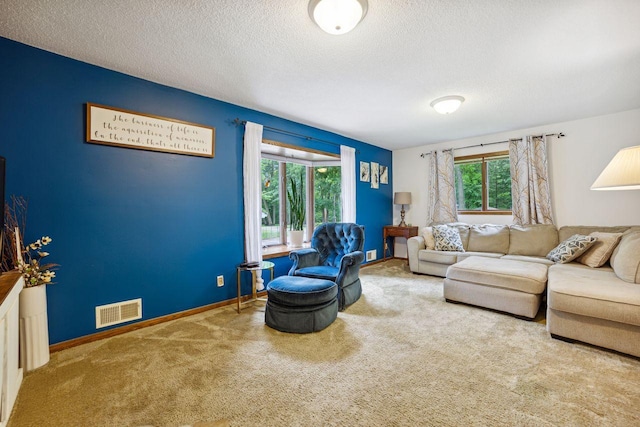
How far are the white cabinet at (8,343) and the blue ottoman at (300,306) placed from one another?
1.64 metres

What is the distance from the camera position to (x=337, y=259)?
11.5ft

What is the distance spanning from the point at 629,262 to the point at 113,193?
4.55 m

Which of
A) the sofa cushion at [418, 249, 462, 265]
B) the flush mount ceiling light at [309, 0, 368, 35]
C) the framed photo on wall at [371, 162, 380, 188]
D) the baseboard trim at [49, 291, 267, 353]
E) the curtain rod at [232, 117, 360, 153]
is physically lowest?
the baseboard trim at [49, 291, 267, 353]

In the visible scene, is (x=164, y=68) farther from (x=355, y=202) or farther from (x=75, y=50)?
(x=355, y=202)

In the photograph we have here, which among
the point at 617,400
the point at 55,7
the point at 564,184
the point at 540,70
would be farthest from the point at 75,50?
the point at 564,184

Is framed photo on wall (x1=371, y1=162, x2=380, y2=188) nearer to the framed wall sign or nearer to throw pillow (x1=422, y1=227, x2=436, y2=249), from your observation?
throw pillow (x1=422, y1=227, x2=436, y2=249)

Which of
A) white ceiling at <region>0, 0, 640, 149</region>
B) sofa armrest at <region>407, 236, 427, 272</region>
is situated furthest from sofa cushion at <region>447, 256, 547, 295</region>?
white ceiling at <region>0, 0, 640, 149</region>

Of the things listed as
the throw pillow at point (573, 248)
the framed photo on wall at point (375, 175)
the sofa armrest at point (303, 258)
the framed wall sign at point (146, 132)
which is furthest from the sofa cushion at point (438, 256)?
the framed wall sign at point (146, 132)

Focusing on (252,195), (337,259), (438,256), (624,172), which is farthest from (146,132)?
(438,256)

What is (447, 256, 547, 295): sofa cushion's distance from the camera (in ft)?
8.87

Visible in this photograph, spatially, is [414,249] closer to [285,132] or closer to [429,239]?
[429,239]

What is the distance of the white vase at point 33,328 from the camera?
1894 millimetres

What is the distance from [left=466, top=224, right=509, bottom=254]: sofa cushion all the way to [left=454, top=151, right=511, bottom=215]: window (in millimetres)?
523

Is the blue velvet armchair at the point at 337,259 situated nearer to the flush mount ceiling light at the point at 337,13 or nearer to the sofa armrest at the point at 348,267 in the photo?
the sofa armrest at the point at 348,267
